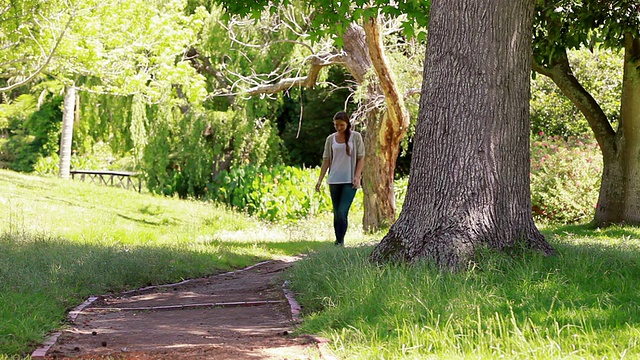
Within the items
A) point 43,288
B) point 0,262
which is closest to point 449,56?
point 43,288

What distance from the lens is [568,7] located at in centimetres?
1232

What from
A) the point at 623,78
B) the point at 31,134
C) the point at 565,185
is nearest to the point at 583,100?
the point at 623,78

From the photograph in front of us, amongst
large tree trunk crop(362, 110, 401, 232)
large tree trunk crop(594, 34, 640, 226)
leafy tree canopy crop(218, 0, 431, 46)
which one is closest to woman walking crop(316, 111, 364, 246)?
leafy tree canopy crop(218, 0, 431, 46)

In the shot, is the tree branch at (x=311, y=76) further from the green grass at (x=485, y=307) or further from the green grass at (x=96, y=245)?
the green grass at (x=485, y=307)

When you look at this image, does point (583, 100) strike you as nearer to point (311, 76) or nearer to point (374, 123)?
point (374, 123)

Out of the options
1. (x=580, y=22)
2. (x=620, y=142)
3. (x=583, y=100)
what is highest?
(x=580, y=22)

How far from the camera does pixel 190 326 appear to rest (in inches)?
255

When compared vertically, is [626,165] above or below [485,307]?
above

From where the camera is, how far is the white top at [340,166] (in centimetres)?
1107

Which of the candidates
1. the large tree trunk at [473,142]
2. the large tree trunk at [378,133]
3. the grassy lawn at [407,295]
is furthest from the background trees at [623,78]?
the large tree trunk at [473,142]

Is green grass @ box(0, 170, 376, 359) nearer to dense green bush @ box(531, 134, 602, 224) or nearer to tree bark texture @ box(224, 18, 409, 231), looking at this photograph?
tree bark texture @ box(224, 18, 409, 231)

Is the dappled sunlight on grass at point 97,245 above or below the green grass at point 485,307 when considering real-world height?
below

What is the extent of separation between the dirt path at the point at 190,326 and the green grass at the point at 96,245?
28 cm

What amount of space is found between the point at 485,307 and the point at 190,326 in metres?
2.37
